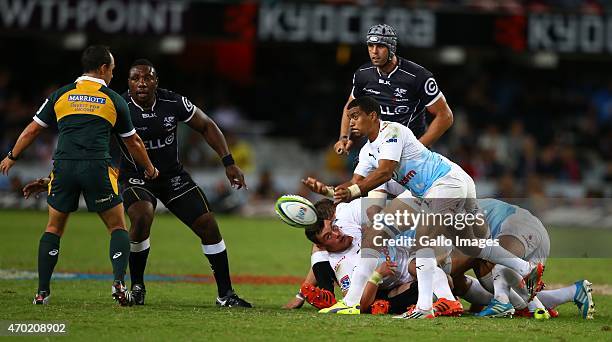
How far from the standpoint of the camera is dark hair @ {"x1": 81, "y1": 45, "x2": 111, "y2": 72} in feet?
29.7

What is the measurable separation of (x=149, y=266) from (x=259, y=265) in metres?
1.56

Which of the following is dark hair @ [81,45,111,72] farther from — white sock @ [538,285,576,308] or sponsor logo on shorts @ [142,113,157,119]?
white sock @ [538,285,576,308]

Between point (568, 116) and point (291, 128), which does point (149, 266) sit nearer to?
point (291, 128)

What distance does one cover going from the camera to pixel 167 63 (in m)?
25.2

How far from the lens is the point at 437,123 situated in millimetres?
10508

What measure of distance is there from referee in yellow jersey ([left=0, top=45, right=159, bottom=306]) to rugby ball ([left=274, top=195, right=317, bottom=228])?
1160mm

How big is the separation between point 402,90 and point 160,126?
2.41 meters

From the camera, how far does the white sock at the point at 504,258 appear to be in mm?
9203

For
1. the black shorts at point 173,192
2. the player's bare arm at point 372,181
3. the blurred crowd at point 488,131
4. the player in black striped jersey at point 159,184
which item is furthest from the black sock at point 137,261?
the blurred crowd at point 488,131

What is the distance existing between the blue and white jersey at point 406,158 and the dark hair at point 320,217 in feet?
2.03

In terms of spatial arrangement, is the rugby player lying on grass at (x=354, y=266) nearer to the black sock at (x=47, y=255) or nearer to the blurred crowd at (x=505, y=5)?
the black sock at (x=47, y=255)

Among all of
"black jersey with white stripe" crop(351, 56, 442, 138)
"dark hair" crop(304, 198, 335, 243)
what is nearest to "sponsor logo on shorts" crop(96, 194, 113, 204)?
"dark hair" crop(304, 198, 335, 243)

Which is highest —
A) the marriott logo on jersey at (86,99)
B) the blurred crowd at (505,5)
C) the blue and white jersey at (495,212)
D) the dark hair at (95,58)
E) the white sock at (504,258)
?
the blurred crowd at (505,5)

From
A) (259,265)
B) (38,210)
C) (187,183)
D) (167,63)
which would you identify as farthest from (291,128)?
(187,183)
